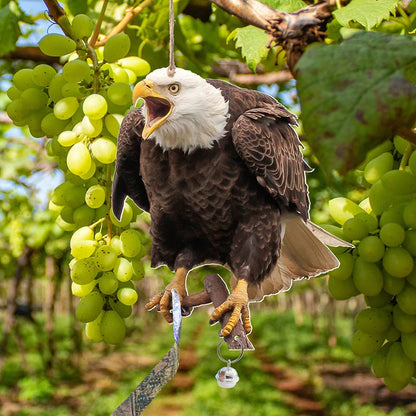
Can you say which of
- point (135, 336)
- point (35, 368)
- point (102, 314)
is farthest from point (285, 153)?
point (135, 336)

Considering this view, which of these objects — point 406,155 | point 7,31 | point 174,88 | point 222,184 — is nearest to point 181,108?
point 174,88

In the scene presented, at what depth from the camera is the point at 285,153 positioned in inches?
36.0

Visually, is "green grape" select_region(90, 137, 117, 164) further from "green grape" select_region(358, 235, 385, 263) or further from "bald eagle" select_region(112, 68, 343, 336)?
"green grape" select_region(358, 235, 385, 263)

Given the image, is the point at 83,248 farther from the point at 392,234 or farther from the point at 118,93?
the point at 392,234

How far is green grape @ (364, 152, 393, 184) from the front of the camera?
107cm

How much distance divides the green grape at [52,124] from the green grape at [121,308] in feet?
1.19

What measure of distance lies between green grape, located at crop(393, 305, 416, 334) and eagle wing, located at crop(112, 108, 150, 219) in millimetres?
545

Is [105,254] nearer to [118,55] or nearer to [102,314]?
[102,314]

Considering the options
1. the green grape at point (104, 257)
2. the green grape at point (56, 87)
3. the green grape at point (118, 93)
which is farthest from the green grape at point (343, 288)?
the green grape at point (56, 87)

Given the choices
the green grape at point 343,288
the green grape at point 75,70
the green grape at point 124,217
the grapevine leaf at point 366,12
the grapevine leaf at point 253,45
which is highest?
the grapevine leaf at point 366,12

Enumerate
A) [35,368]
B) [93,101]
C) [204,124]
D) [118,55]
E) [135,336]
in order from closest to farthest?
[204,124] → [93,101] → [118,55] → [35,368] → [135,336]

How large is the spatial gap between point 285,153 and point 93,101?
1.12 feet

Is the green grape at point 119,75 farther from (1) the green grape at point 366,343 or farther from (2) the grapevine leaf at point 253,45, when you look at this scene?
(1) the green grape at point 366,343

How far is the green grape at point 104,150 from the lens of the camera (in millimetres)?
952
